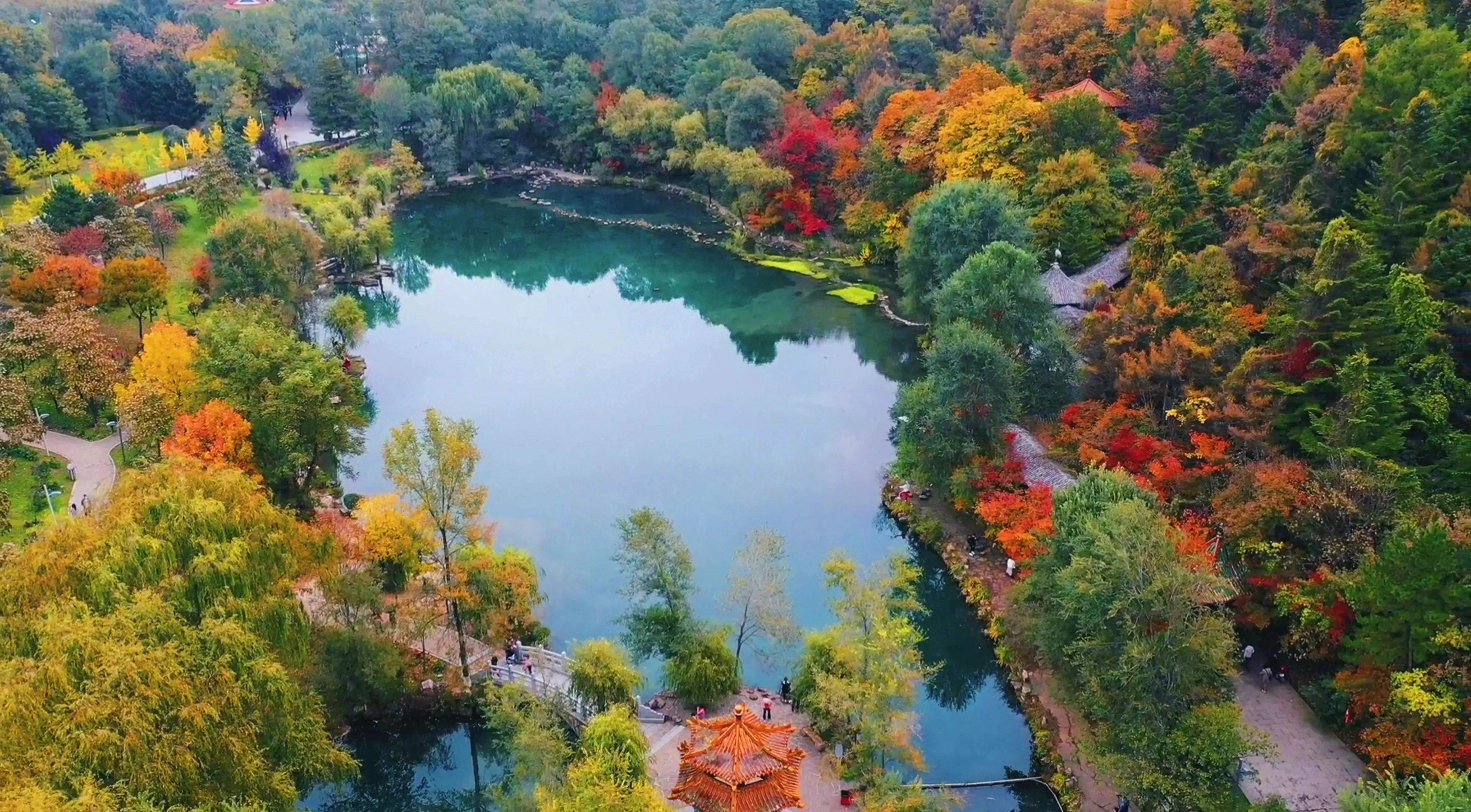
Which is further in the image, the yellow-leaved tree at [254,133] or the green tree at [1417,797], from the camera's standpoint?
the yellow-leaved tree at [254,133]

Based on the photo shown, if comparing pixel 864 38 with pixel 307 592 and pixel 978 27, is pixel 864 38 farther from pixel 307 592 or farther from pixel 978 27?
pixel 307 592

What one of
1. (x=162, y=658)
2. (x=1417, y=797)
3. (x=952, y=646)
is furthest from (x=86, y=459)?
(x=1417, y=797)

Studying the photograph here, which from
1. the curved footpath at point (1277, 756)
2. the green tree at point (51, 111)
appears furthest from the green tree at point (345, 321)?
the curved footpath at point (1277, 756)

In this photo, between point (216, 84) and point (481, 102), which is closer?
point (216, 84)

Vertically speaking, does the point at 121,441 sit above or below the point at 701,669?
below

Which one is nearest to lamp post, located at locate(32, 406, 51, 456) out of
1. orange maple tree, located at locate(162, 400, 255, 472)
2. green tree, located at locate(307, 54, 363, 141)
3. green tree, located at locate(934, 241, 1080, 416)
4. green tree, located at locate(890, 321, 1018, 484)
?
orange maple tree, located at locate(162, 400, 255, 472)

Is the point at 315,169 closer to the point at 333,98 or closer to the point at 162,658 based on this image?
the point at 333,98

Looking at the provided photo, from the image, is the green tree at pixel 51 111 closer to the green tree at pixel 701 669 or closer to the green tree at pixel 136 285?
the green tree at pixel 136 285
